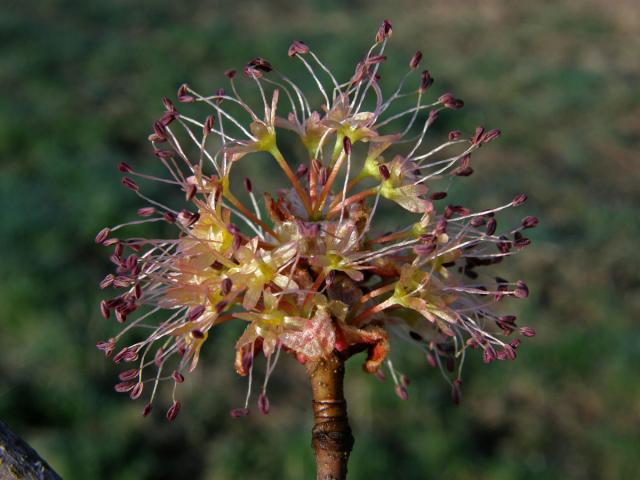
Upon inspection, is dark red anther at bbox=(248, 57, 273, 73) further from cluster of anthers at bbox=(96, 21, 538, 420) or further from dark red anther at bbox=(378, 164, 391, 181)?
dark red anther at bbox=(378, 164, 391, 181)

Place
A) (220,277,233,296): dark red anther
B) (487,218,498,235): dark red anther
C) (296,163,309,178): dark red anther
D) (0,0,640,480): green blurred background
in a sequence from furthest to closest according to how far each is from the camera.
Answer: (0,0,640,480): green blurred background
(296,163,309,178): dark red anther
(487,218,498,235): dark red anther
(220,277,233,296): dark red anther

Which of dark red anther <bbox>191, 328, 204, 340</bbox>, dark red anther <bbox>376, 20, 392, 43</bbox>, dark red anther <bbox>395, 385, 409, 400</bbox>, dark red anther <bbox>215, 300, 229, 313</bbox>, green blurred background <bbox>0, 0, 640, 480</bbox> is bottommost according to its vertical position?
green blurred background <bbox>0, 0, 640, 480</bbox>

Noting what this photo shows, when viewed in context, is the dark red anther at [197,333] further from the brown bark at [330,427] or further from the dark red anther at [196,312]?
the brown bark at [330,427]

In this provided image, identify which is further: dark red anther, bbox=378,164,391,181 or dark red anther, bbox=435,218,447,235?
dark red anther, bbox=378,164,391,181

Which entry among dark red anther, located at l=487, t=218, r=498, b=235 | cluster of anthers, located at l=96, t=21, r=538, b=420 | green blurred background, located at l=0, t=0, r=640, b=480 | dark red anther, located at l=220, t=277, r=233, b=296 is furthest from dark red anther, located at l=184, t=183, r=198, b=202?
green blurred background, located at l=0, t=0, r=640, b=480

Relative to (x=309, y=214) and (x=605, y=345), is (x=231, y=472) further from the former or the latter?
(x=309, y=214)

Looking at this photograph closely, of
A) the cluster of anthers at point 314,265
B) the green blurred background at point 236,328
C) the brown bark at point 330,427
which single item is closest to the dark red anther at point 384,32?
the cluster of anthers at point 314,265

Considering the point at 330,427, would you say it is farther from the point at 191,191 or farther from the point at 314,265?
the point at 191,191

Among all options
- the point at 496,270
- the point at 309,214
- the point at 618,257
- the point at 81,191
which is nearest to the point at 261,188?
the point at 81,191

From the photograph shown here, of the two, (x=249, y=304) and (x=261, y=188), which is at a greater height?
(x=249, y=304)
